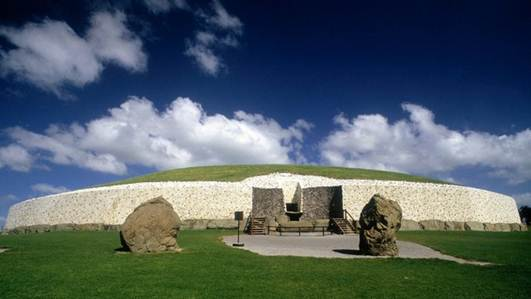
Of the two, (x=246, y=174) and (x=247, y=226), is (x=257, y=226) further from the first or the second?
(x=246, y=174)

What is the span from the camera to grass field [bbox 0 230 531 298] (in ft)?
25.1

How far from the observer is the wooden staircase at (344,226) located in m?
25.8

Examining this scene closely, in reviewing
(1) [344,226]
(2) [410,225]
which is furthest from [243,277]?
(2) [410,225]

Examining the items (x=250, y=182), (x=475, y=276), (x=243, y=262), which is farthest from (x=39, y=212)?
(x=475, y=276)

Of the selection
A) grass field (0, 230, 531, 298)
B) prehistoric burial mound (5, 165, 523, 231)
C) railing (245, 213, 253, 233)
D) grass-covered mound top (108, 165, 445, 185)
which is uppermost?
grass-covered mound top (108, 165, 445, 185)

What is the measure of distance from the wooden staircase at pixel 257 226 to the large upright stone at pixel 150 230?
1260 cm

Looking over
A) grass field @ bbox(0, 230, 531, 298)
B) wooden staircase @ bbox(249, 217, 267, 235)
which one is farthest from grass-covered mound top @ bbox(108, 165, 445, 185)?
grass field @ bbox(0, 230, 531, 298)

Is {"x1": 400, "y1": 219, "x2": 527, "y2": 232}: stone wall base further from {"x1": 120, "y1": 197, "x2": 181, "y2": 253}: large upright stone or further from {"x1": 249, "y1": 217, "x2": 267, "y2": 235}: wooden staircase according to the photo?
{"x1": 120, "y1": 197, "x2": 181, "y2": 253}: large upright stone

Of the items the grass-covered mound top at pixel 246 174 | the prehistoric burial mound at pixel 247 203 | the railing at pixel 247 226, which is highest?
the grass-covered mound top at pixel 246 174

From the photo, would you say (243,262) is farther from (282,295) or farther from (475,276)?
(475,276)

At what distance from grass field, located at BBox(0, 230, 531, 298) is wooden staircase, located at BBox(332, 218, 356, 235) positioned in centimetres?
1335

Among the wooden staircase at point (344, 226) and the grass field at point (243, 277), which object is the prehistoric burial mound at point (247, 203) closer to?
the wooden staircase at point (344, 226)

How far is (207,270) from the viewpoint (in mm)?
9805

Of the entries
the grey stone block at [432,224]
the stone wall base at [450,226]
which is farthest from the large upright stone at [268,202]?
the grey stone block at [432,224]
